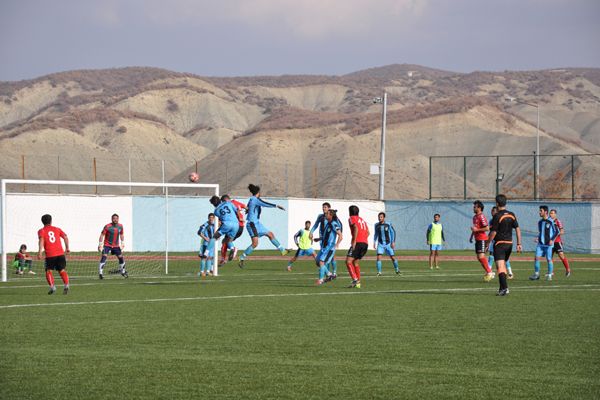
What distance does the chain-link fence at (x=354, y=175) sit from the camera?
7912 cm

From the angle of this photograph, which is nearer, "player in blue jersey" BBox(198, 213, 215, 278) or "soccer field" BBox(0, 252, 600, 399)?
"soccer field" BBox(0, 252, 600, 399)

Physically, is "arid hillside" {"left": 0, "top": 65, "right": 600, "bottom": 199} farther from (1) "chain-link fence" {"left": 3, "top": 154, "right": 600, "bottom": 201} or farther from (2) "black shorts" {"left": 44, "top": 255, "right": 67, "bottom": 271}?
(2) "black shorts" {"left": 44, "top": 255, "right": 67, "bottom": 271}

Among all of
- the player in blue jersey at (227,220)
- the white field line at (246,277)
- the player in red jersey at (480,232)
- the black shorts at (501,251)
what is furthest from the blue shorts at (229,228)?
the black shorts at (501,251)

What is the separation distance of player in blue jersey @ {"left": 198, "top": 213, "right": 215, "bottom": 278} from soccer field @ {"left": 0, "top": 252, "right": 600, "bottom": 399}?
20.0ft

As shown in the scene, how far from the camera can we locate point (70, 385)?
9805 mm

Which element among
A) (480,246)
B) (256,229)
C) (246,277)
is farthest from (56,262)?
(480,246)

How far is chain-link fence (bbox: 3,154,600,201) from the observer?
79125mm

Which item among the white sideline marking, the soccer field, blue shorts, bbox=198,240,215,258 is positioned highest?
blue shorts, bbox=198,240,215,258

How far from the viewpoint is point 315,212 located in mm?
53156

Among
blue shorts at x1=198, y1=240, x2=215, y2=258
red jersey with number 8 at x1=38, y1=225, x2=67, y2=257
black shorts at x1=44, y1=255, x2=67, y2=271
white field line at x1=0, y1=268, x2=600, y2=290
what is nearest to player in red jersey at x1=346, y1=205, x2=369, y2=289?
white field line at x1=0, y1=268, x2=600, y2=290

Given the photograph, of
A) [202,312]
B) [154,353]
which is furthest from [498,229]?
[154,353]

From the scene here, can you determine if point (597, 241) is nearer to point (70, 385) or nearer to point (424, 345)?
point (424, 345)

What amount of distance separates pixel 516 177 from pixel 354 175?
57.4ft

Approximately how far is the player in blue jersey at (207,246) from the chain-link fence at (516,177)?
5030 cm
